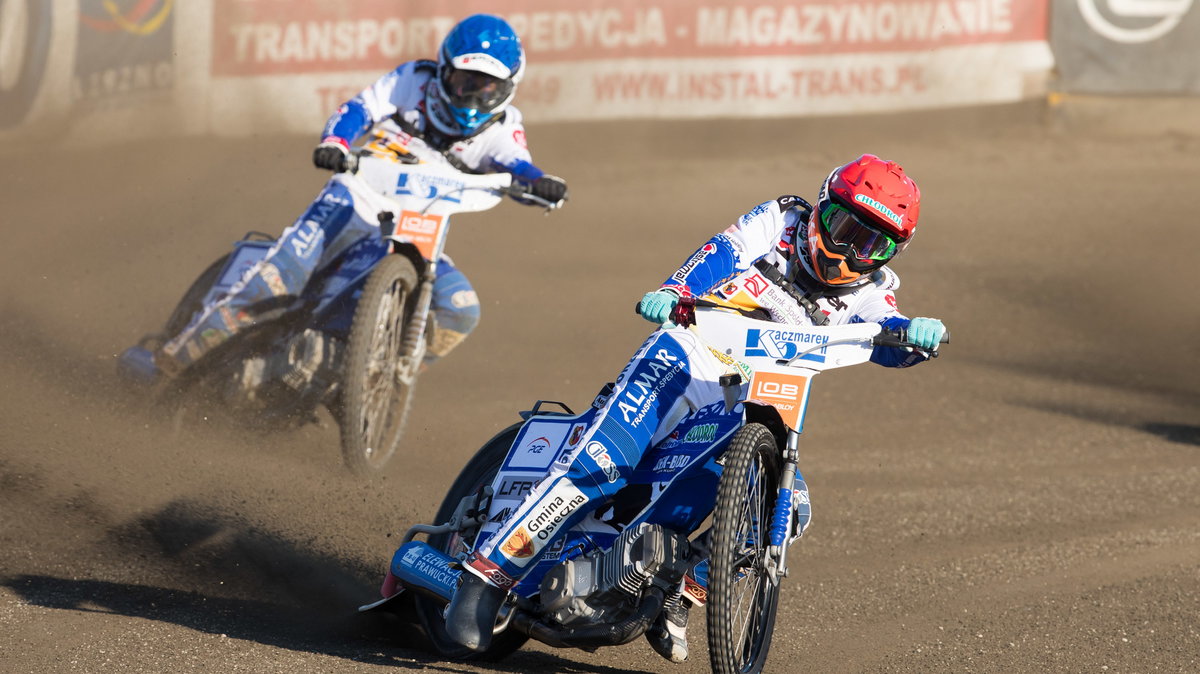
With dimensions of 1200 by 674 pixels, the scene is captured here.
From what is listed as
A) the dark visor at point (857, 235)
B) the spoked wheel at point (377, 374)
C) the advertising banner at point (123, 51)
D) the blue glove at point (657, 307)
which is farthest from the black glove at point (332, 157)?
the advertising banner at point (123, 51)

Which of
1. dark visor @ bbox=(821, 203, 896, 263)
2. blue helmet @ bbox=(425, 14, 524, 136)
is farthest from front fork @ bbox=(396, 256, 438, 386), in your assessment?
dark visor @ bbox=(821, 203, 896, 263)

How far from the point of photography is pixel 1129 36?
53.1ft

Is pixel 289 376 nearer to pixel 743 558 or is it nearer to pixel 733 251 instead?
pixel 733 251

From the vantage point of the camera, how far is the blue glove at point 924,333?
219 inches

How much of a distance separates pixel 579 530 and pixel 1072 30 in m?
12.6

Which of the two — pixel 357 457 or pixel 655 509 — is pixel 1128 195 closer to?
pixel 357 457

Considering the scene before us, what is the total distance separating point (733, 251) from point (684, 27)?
10.5 m

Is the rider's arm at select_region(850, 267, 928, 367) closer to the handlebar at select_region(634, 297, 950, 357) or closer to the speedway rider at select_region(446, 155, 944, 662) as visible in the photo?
the speedway rider at select_region(446, 155, 944, 662)

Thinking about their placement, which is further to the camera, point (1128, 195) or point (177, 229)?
point (1128, 195)

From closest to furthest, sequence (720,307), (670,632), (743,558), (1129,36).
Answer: (743,558)
(670,632)
(720,307)
(1129,36)

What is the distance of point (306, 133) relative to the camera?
622 inches

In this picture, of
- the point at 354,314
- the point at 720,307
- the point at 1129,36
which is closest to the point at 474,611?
the point at 720,307

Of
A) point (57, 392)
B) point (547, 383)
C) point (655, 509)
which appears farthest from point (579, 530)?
point (547, 383)

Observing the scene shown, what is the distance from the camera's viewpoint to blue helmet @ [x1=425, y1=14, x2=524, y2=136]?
8766 mm
